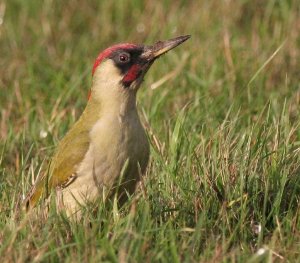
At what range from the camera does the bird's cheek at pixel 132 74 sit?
4.86 m

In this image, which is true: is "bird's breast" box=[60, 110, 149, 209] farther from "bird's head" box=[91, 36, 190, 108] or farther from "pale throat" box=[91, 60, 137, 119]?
"bird's head" box=[91, 36, 190, 108]

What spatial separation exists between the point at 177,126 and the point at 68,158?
0.61 m

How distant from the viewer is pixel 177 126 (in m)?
5.14

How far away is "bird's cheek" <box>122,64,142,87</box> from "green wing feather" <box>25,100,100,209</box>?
17cm

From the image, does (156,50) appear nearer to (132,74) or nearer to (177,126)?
(132,74)

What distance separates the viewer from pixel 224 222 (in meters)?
4.38

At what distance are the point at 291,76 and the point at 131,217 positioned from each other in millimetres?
2884

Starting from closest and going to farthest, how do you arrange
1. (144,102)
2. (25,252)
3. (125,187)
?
(25,252)
(125,187)
(144,102)

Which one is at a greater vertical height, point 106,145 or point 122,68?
point 122,68

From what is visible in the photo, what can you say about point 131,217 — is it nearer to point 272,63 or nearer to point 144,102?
point 144,102

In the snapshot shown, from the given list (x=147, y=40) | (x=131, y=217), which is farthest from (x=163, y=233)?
(x=147, y=40)

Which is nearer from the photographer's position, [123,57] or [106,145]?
[106,145]

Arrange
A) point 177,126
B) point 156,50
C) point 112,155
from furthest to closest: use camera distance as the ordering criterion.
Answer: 1. point 177,126
2. point 156,50
3. point 112,155

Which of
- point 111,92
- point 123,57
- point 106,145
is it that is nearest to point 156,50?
point 123,57
